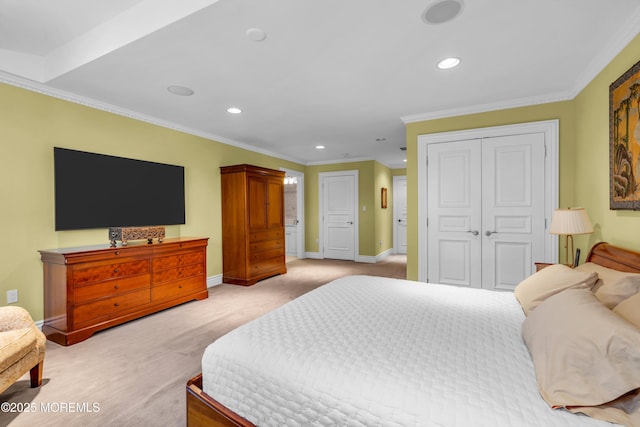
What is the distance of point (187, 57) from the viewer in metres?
2.41

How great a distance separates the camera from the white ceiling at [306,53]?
194 cm

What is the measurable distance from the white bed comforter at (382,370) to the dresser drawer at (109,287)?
2157 millimetres

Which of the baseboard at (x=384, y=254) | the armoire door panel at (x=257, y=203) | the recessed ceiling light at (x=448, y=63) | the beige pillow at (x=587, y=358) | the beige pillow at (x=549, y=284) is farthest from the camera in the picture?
the baseboard at (x=384, y=254)

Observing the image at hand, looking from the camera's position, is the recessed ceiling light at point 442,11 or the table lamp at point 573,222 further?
the table lamp at point 573,222

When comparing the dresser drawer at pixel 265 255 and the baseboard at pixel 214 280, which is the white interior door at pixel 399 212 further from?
the baseboard at pixel 214 280

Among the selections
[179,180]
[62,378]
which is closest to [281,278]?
[179,180]

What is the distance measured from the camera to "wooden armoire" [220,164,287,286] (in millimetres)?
4691

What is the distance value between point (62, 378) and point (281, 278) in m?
3.31

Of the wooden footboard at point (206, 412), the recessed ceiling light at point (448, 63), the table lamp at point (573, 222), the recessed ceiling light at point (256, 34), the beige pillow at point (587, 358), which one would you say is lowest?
the wooden footboard at point (206, 412)

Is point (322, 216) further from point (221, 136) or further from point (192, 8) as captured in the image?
point (192, 8)

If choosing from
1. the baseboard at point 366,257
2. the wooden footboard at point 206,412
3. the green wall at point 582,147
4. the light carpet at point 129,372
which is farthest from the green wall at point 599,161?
the baseboard at point 366,257

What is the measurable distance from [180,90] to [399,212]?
6484 millimetres

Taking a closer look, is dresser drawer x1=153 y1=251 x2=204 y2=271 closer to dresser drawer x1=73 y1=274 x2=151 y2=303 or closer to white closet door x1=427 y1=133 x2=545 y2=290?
dresser drawer x1=73 y1=274 x2=151 y2=303

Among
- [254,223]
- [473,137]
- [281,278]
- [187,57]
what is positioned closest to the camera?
[187,57]
